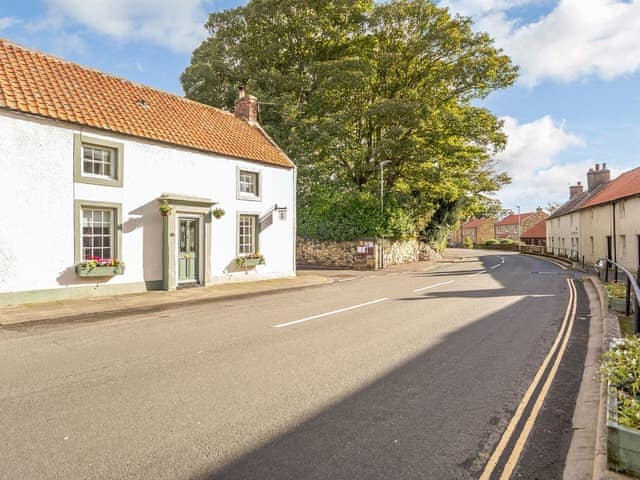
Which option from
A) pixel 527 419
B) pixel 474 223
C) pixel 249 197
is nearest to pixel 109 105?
pixel 249 197

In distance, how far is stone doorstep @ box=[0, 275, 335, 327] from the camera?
31.5ft

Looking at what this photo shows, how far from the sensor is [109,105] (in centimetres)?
1410

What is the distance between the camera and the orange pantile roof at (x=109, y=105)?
39.7 feet

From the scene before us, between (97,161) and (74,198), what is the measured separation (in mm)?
1538

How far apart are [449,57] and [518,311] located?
2359 centimetres

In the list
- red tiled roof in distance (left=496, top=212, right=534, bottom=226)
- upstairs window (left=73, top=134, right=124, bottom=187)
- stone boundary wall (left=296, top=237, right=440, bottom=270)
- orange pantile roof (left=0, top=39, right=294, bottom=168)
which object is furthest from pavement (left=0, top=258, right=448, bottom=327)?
red tiled roof in distance (left=496, top=212, right=534, bottom=226)

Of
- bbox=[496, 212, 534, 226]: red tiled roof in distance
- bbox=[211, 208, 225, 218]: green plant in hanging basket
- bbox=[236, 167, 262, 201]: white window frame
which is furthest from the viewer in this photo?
bbox=[496, 212, 534, 226]: red tiled roof in distance

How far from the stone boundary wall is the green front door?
13031mm

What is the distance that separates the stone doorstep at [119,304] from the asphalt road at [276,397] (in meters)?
1.17

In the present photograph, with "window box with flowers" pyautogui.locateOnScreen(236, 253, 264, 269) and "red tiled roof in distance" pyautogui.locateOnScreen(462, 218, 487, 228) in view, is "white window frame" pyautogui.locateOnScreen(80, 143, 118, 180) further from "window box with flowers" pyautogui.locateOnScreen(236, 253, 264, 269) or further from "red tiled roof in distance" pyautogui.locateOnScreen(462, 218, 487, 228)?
"red tiled roof in distance" pyautogui.locateOnScreen(462, 218, 487, 228)

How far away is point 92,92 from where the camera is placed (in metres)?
14.2

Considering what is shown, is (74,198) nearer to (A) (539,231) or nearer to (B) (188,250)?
(B) (188,250)

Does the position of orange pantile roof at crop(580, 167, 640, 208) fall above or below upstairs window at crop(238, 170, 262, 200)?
above

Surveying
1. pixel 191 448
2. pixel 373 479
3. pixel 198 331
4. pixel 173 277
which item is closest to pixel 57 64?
pixel 173 277
